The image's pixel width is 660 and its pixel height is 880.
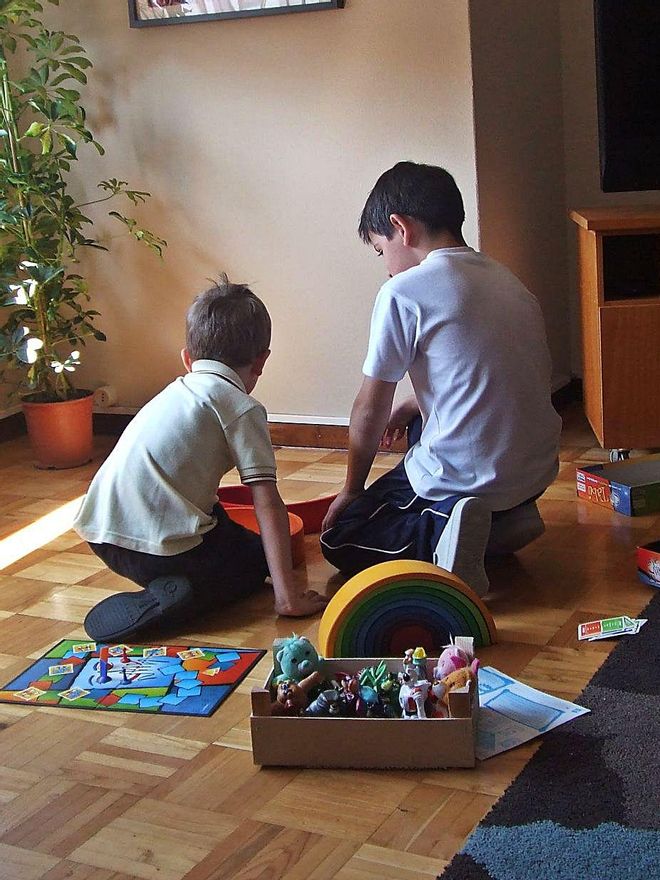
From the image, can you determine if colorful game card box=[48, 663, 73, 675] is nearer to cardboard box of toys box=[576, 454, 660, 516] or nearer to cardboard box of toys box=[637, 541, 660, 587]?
cardboard box of toys box=[637, 541, 660, 587]

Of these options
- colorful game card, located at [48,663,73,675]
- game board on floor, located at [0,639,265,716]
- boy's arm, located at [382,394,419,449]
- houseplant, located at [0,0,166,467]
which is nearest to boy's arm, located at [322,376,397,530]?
boy's arm, located at [382,394,419,449]

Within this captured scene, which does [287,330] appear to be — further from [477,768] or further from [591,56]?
[477,768]

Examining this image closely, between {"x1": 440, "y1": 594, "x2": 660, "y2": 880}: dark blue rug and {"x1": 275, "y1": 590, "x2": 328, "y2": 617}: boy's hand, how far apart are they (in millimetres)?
550

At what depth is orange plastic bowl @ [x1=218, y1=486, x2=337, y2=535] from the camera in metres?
2.51

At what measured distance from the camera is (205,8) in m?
3.07

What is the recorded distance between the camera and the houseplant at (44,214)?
3.10 m

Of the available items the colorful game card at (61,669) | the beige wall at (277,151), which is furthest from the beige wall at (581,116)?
the colorful game card at (61,669)

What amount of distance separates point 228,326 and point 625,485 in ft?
3.14

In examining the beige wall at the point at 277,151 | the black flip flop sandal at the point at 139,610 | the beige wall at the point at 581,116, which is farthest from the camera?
the beige wall at the point at 581,116

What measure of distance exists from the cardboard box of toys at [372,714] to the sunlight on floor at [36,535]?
3.58ft

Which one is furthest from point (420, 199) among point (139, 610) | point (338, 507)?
point (139, 610)

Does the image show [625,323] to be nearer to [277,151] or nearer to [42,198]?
[277,151]

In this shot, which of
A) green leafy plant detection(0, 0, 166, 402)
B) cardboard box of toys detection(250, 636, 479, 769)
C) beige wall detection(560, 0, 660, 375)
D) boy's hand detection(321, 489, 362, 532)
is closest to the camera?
cardboard box of toys detection(250, 636, 479, 769)

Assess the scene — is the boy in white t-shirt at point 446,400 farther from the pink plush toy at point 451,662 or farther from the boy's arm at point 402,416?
the pink plush toy at point 451,662
